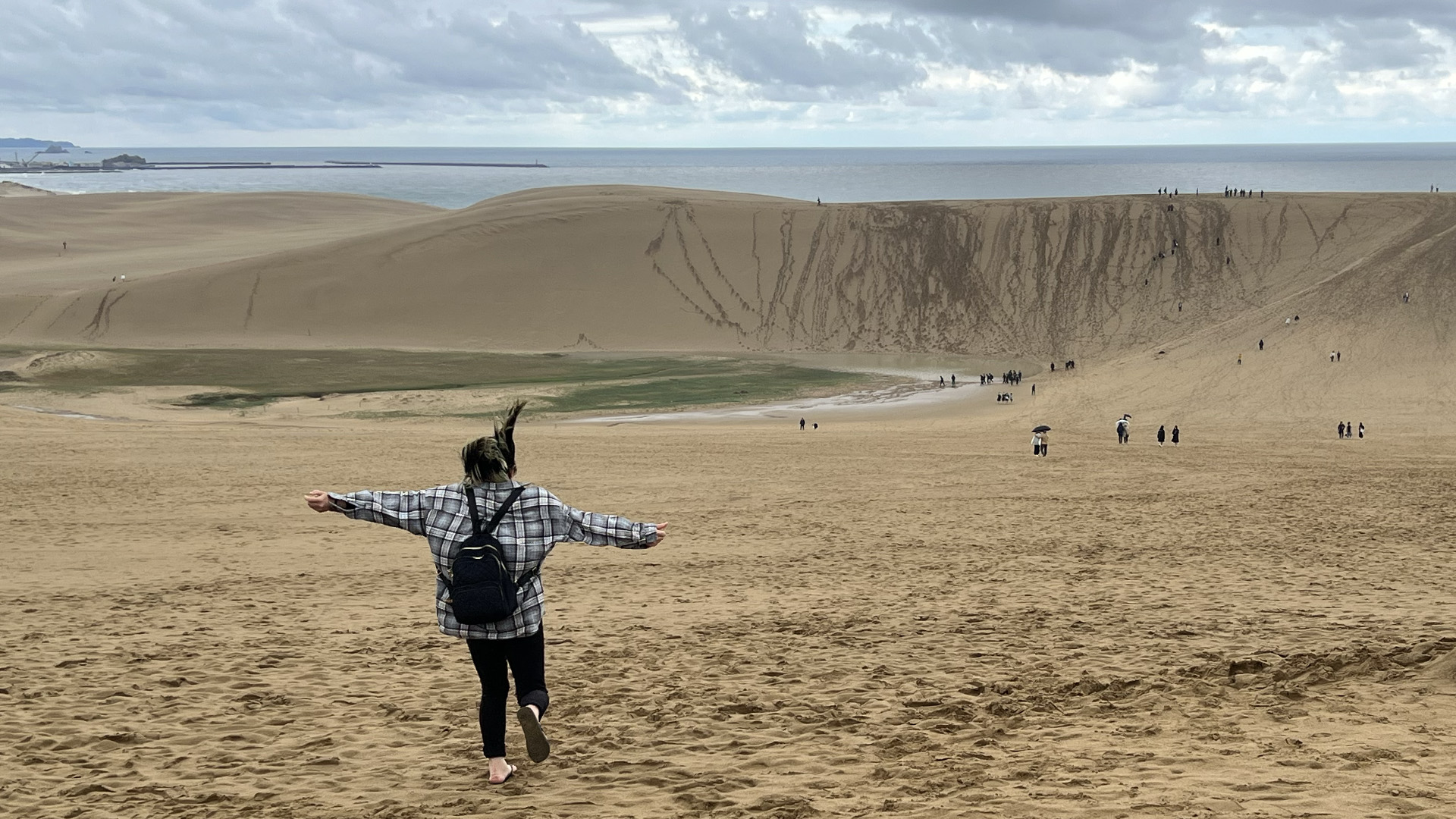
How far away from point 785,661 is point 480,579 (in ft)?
13.1

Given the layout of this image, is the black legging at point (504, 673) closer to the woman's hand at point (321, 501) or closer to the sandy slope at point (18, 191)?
the woman's hand at point (321, 501)

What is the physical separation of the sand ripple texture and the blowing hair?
1.61 meters

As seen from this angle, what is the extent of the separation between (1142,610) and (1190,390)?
3626cm

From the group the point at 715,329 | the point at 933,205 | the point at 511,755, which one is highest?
the point at 933,205

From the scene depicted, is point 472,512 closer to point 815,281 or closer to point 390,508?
point 390,508

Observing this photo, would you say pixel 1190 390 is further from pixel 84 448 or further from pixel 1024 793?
pixel 1024 793

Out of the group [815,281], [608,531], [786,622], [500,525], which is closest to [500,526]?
[500,525]

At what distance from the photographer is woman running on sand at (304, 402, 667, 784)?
221 inches

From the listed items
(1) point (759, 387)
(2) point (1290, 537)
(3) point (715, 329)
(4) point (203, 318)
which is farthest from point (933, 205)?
(2) point (1290, 537)

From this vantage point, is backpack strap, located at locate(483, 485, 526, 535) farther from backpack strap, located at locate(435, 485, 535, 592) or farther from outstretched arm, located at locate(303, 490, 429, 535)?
outstretched arm, located at locate(303, 490, 429, 535)

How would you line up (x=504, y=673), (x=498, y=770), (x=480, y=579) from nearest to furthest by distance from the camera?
(x=480, y=579), (x=504, y=673), (x=498, y=770)

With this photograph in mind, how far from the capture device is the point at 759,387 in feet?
161

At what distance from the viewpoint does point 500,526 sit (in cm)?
558

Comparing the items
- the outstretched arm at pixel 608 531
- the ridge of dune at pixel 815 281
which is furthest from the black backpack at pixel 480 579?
the ridge of dune at pixel 815 281
